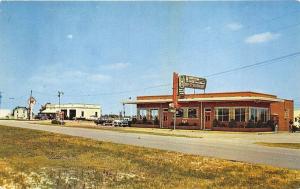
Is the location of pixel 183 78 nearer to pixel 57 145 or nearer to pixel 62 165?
pixel 57 145

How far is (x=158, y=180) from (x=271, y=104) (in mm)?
45370

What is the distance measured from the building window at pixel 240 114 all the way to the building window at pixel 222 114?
1.22 m

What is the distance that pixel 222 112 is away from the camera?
165 feet

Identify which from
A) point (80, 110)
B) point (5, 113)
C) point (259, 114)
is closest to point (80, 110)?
point (80, 110)

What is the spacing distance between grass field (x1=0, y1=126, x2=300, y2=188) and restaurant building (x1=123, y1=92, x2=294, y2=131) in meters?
31.5

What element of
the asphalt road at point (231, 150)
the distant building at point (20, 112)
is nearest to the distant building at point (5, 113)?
the distant building at point (20, 112)

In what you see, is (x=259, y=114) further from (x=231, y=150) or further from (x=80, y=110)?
(x=80, y=110)

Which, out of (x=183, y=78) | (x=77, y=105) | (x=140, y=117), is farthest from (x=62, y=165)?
(x=77, y=105)

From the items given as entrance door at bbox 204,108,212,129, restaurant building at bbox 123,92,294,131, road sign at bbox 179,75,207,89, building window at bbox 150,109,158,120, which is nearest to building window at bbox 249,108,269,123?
restaurant building at bbox 123,92,294,131

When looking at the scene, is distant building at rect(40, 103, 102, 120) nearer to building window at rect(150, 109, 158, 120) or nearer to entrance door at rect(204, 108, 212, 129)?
building window at rect(150, 109, 158, 120)

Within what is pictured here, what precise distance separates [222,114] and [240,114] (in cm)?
253

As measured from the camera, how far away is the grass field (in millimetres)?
11055

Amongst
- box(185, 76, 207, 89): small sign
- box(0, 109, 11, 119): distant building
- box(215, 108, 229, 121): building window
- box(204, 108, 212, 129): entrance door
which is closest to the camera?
box(215, 108, 229, 121): building window

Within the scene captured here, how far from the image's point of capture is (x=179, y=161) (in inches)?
628
